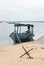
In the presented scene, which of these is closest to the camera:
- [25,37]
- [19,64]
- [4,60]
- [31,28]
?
[19,64]

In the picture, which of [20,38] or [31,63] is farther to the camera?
[20,38]

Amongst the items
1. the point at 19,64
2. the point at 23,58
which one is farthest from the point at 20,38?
the point at 19,64

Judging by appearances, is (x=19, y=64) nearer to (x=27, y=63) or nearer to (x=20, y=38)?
(x=27, y=63)

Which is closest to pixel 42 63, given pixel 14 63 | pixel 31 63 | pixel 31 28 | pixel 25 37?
pixel 31 63

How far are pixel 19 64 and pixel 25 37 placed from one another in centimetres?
1540

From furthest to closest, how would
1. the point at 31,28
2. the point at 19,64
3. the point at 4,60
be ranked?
1. the point at 31,28
2. the point at 4,60
3. the point at 19,64

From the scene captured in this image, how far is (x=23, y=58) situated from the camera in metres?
15.9

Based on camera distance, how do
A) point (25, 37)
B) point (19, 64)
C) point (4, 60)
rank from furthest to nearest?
1. point (25, 37)
2. point (4, 60)
3. point (19, 64)

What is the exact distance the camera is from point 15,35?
29531mm

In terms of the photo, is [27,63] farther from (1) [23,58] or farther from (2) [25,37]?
(2) [25,37]

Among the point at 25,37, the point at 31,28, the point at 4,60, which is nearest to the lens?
the point at 4,60

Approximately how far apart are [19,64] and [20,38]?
15.4 meters

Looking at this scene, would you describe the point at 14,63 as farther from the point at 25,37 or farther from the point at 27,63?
the point at 25,37

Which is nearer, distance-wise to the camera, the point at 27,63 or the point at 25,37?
the point at 27,63
